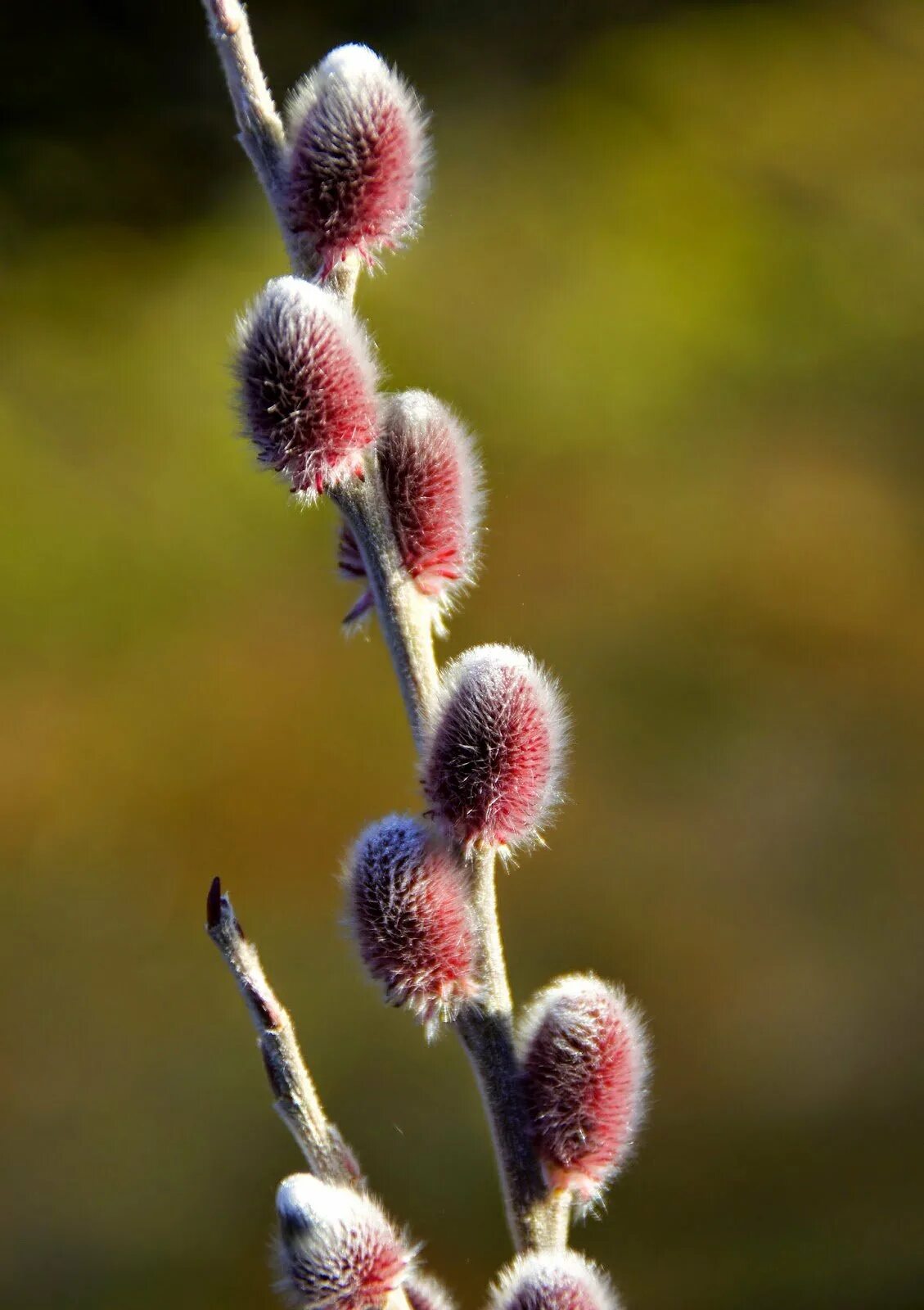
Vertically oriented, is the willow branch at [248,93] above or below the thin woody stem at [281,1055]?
above

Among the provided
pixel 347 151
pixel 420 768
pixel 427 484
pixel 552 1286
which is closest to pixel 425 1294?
pixel 552 1286

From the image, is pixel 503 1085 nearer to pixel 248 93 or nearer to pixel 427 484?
pixel 427 484

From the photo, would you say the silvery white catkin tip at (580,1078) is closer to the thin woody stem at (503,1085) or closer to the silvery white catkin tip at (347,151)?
the thin woody stem at (503,1085)

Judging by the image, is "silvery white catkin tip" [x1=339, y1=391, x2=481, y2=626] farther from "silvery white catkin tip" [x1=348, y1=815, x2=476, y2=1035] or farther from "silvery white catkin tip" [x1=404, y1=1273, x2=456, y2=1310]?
"silvery white catkin tip" [x1=404, y1=1273, x2=456, y2=1310]

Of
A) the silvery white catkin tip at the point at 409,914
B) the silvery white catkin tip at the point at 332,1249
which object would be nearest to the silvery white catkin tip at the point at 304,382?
the silvery white catkin tip at the point at 409,914

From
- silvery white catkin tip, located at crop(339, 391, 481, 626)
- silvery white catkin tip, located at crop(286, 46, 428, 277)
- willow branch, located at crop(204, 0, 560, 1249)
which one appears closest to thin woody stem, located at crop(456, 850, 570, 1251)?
willow branch, located at crop(204, 0, 560, 1249)

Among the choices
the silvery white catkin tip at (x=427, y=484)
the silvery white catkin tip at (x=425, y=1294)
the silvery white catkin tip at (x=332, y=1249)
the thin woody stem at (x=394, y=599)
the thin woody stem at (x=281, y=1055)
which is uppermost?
the silvery white catkin tip at (x=427, y=484)

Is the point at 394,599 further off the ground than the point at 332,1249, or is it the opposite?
the point at 394,599
